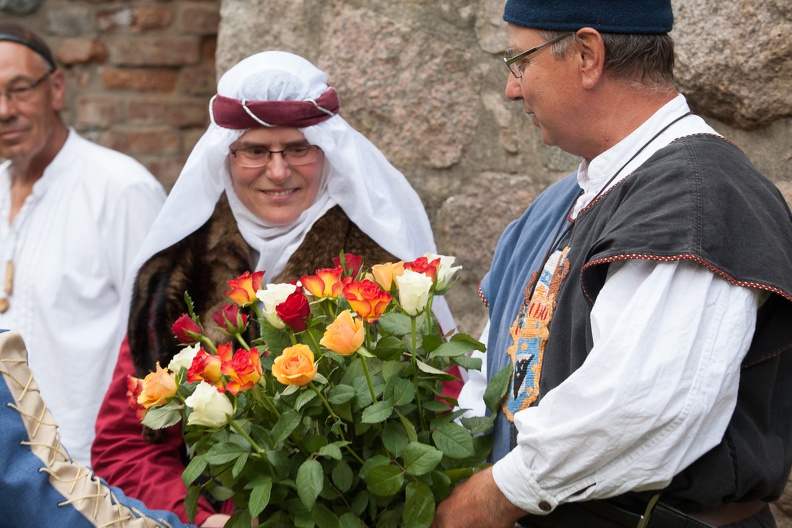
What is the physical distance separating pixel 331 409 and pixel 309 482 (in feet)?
0.47

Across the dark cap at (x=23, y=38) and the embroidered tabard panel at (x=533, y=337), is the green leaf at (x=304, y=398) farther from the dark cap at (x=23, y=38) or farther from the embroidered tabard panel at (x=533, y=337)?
the dark cap at (x=23, y=38)

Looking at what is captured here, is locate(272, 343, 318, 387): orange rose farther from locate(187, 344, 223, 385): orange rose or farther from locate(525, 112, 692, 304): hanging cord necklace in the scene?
locate(525, 112, 692, 304): hanging cord necklace

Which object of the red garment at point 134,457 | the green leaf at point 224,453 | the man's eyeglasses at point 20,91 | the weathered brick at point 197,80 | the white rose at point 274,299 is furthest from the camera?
the weathered brick at point 197,80

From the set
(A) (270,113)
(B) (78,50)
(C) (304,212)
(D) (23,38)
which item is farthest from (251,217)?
(B) (78,50)

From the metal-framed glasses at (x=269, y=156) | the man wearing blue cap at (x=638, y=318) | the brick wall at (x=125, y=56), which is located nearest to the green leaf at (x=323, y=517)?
the man wearing blue cap at (x=638, y=318)

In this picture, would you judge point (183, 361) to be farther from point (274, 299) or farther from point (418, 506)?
point (418, 506)

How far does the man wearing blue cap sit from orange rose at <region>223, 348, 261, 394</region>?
44 centimetres

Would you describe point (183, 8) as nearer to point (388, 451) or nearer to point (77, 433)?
point (77, 433)

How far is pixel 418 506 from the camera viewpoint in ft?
5.83

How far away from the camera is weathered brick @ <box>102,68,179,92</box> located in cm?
481

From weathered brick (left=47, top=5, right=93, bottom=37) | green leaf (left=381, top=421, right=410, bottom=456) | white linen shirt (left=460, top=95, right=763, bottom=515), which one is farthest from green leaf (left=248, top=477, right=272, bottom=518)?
weathered brick (left=47, top=5, right=93, bottom=37)

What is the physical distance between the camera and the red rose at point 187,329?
1.97m

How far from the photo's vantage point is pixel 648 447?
5.40ft

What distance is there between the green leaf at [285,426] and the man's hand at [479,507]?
34 centimetres
